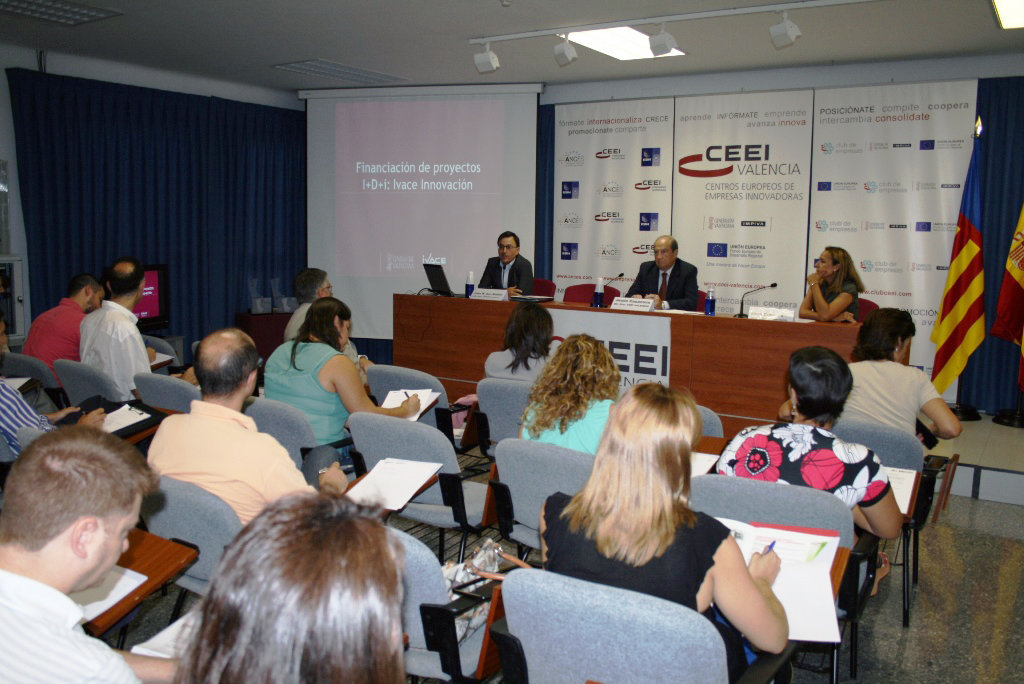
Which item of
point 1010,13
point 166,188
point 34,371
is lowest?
point 34,371

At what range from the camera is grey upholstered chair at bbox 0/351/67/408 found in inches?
169

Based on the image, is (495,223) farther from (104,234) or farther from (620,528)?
(620,528)

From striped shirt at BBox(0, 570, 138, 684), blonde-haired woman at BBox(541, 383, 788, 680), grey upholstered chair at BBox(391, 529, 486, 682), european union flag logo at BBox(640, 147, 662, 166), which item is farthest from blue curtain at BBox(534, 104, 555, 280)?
striped shirt at BBox(0, 570, 138, 684)

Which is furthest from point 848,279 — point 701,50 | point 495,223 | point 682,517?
point 682,517

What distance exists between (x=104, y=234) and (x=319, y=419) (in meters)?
4.96

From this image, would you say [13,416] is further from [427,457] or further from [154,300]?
[154,300]

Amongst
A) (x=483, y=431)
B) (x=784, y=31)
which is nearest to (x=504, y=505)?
(x=483, y=431)

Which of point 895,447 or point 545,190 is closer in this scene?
point 895,447

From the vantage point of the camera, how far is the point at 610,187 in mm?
7906

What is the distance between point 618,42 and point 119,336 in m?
4.26

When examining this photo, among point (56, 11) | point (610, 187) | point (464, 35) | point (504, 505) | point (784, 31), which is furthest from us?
point (610, 187)

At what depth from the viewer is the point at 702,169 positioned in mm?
7422

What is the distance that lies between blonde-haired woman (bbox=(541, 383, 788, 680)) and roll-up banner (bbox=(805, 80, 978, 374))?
5702 millimetres

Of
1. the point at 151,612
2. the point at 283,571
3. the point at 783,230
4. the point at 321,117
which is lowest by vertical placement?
the point at 151,612
